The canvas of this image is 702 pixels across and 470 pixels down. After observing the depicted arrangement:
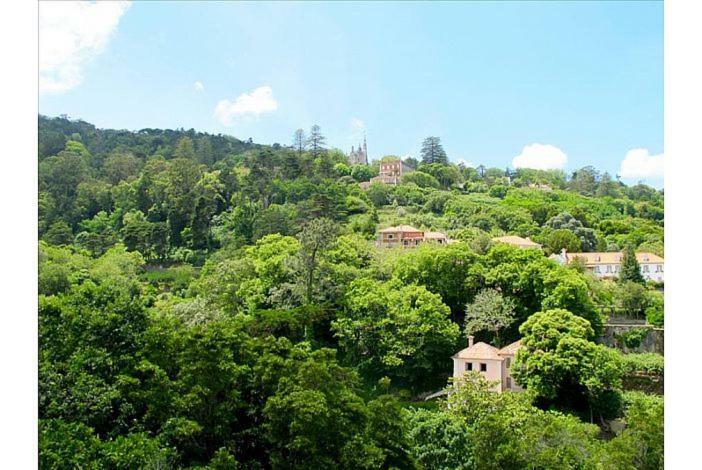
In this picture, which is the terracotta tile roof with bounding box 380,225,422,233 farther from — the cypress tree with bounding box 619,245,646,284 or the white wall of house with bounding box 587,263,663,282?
the cypress tree with bounding box 619,245,646,284

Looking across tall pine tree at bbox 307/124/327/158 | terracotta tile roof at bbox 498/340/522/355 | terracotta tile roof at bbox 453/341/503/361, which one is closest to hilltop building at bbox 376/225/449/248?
terracotta tile roof at bbox 498/340/522/355

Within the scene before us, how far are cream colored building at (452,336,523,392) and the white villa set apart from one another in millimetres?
4456

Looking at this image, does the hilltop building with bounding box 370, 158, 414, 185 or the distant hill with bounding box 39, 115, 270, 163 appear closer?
the distant hill with bounding box 39, 115, 270, 163

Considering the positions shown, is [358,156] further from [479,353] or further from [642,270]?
[479,353]

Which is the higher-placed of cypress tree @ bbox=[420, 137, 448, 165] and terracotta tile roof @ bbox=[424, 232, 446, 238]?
cypress tree @ bbox=[420, 137, 448, 165]

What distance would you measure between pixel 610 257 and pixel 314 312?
630 cm

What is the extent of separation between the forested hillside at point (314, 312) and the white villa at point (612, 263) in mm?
440

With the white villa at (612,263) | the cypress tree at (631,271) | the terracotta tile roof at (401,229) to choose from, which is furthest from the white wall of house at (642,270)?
the terracotta tile roof at (401,229)

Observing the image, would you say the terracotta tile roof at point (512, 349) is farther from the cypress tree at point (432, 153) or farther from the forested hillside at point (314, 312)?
the cypress tree at point (432, 153)

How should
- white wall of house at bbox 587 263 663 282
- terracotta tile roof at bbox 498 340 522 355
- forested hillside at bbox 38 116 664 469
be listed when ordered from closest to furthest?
forested hillside at bbox 38 116 664 469 → terracotta tile roof at bbox 498 340 522 355 → white wall of house at bbox 587 263 663 282

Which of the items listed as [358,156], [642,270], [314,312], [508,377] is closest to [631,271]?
[642,270]

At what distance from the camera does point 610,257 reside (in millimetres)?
11938

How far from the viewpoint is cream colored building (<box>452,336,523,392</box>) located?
7465mm
